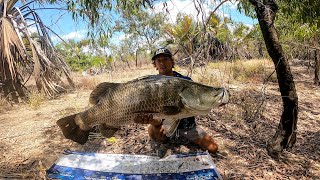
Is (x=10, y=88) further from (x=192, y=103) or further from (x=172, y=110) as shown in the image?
(x=192, y=103)

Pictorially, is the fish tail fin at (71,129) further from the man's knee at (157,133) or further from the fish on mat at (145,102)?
the man's knee at (157,133)

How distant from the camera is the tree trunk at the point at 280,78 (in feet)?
9.99

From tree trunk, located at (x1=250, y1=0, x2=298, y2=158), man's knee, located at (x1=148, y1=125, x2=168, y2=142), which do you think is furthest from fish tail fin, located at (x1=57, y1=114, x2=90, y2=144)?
tree trunk, located at (x1=250, y1=0, x2=298, y2=158)

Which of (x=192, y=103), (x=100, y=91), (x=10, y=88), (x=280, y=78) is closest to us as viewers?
(x=192, y=103)

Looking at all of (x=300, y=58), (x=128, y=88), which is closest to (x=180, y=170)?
(x=128, y=88)

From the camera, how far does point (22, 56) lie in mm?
7363

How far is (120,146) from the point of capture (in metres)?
3.99

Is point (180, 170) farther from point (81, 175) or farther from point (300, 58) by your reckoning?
point (300, 58)

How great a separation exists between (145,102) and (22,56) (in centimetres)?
607

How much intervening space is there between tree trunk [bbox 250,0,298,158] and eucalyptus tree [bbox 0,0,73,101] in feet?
19.3

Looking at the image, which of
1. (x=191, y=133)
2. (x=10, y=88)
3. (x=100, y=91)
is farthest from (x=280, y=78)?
(x=10, y=88)

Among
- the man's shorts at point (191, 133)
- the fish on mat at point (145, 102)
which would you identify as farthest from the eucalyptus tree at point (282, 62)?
the fish on mat at point (145, 102)

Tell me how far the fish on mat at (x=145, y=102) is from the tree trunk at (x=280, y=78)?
3.92 ft

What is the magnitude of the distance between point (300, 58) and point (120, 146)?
1664cm
